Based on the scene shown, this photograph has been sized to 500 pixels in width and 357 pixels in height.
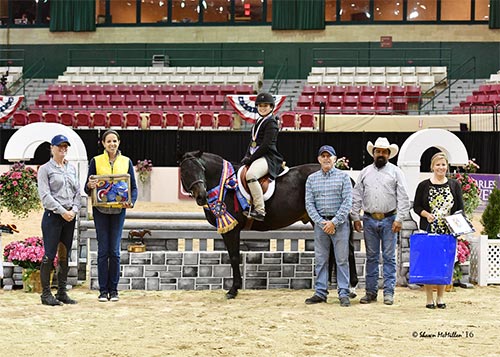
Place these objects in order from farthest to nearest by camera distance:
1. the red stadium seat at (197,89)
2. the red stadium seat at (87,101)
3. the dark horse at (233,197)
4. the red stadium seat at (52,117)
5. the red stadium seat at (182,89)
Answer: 1. the red stadium seat at (182,89)
2. the red stadium seat at (197,89)
3. the red stadium seat at (87,101)
4. the red stadium seat at (52,117)
5. the dark horse at (233,197)

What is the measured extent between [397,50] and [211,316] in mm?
22228

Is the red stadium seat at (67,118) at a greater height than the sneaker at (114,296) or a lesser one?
greater

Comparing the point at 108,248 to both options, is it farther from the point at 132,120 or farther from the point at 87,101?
the point at 87,101

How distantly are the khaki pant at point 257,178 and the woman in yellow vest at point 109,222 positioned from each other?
1249 mm

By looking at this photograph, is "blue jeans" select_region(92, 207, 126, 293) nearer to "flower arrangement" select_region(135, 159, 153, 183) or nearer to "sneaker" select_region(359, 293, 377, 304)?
"sneaker" select_region(359, 293, 377, 304)

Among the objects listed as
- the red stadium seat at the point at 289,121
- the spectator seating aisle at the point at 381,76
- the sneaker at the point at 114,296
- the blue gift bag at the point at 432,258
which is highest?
the spectator seating aisle at the point at 381,76

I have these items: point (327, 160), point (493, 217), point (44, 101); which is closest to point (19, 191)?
point (327, 160)

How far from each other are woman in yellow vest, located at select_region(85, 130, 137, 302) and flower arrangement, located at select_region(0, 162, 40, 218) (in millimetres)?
1279

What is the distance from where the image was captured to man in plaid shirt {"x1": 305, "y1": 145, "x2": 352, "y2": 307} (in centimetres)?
816

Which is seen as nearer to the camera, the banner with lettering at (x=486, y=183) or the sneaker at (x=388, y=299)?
the sneaker at (x=388, y=299)

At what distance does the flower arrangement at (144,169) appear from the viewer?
63.4 ft

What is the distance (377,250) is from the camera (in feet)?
27.7

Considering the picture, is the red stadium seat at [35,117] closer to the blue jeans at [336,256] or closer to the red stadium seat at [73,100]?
the red stadium seat at [73,100]

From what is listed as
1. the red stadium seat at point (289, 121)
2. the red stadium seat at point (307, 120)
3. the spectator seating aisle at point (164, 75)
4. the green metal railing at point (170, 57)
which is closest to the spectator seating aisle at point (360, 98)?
the red stadium seat at point (307, 120)
